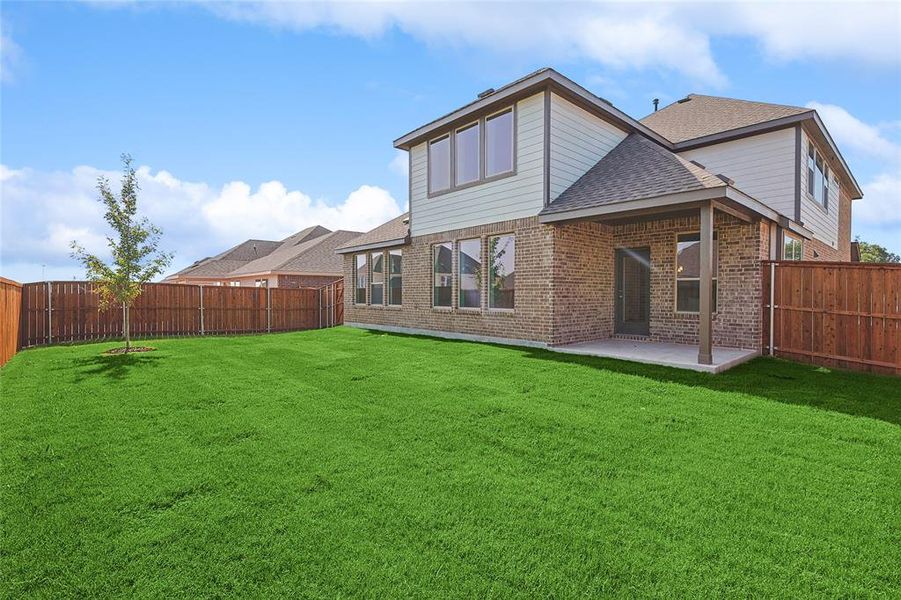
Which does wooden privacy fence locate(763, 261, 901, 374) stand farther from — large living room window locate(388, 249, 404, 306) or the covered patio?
large living room window locate(388, 249, 404, 306)

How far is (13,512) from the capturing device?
3.21 m

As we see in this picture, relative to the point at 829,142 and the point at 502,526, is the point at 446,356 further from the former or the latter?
the point at 829,142

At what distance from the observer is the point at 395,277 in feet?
47.4

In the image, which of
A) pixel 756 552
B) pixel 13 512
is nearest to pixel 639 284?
pixel 756 552

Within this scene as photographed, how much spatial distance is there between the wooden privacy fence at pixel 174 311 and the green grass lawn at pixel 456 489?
780 centimetres

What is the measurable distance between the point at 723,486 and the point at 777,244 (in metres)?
8.85

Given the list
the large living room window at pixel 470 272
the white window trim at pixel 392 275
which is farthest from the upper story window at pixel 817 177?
the white window trim at pixel 392 275

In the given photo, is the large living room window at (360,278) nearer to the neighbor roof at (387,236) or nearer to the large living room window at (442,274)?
the neighbor roof at (387,236)

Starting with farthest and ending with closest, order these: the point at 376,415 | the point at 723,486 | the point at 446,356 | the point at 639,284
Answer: the point at 639,284 < the point at 446,356 < the point at 376,415 < the point at 723,486

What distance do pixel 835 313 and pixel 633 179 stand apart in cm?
445

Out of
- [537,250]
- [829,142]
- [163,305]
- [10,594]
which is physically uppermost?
[829,142]

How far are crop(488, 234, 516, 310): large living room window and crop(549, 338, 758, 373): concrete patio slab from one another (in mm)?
1811

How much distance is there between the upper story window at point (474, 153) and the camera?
426 inches

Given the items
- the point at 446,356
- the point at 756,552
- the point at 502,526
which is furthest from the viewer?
the point at 446,356
